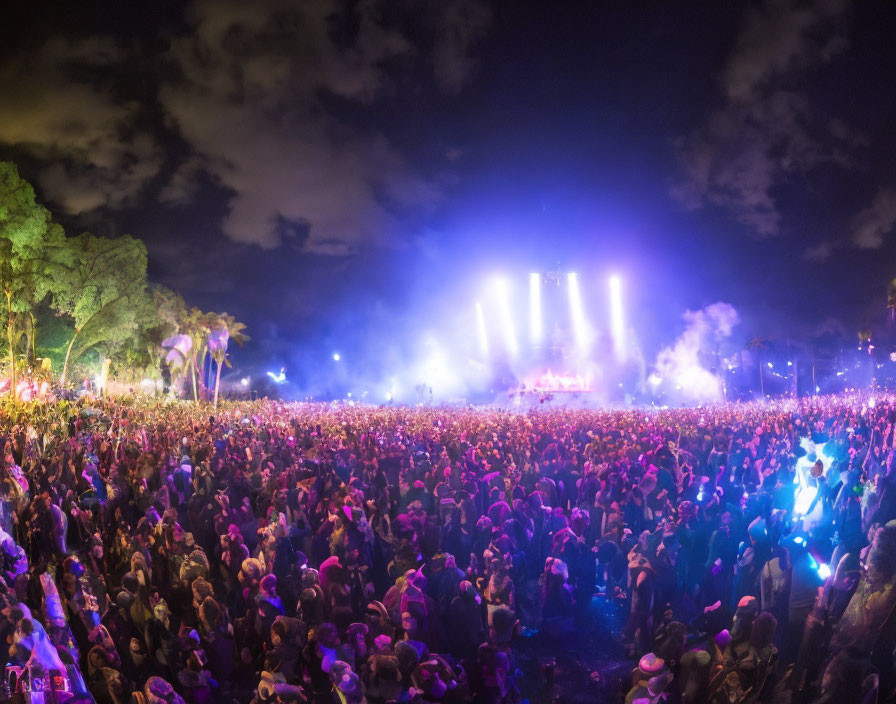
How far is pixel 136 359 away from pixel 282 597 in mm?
51355

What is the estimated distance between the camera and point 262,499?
30.8ft

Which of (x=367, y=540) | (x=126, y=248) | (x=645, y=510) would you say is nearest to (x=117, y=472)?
(x=367, y=540)

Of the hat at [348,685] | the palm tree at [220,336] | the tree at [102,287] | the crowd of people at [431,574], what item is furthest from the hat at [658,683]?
the palm tree at [220,336]

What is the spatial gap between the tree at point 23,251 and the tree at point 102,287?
1947 millimetres

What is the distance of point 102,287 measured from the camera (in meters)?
35.6

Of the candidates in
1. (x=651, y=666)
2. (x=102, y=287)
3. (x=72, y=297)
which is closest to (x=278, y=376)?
(x=102, y=287)

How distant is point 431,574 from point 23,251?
32.4m

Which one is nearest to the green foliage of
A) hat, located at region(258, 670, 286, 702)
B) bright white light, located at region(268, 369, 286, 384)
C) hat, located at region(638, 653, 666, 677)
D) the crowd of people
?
the crowd of people

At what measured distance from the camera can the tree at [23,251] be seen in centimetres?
2698

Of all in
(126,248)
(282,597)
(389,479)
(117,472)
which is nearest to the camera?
(282,597)

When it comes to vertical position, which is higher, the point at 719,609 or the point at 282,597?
the point at 282,597

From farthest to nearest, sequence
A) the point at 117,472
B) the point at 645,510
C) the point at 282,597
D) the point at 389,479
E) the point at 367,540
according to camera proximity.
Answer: the point at 389,479 < the point at 117,472 < the point at 645,510 < the point at 367,540 < the point at 282,597

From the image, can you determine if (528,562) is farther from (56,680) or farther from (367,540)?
(56,680)

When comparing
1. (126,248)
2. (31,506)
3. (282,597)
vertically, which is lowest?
(282,597)
